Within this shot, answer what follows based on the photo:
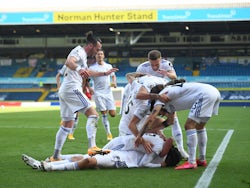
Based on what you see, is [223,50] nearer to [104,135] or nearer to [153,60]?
[104,135]

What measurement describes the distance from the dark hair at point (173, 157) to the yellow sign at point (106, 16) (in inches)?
1300

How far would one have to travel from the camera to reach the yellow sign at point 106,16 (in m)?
40.5

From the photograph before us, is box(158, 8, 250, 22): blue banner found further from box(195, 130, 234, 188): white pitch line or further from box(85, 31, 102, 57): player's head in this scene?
box(85, 31, 102, 57): player's head

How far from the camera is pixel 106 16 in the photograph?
40688 millimetres

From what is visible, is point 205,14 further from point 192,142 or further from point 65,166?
point 65,166

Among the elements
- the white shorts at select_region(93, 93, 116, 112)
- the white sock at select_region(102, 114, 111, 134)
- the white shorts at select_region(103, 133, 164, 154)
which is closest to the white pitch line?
the white shorts at select_region(103, 133, 164, 154)

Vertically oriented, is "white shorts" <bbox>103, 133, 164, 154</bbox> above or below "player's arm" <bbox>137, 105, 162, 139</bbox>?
below

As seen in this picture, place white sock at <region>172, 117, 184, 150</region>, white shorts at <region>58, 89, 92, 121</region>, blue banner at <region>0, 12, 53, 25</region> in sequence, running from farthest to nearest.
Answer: blue banner at <region>0, 12, 53, 25</region> → white sock at <region>172, 117, 184, 150</region> → white shorts at <region>58, 89, 92, 121</region>

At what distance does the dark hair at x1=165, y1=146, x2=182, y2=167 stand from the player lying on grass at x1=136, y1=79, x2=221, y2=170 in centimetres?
15

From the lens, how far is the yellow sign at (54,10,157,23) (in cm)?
4047

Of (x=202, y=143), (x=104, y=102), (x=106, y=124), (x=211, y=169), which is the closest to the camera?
(x=211, y=169)

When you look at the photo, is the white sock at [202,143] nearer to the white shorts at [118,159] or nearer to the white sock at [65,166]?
the white shorts at [118,159]

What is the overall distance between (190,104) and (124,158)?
1198 mm

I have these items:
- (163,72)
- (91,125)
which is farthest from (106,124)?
(163,72)
